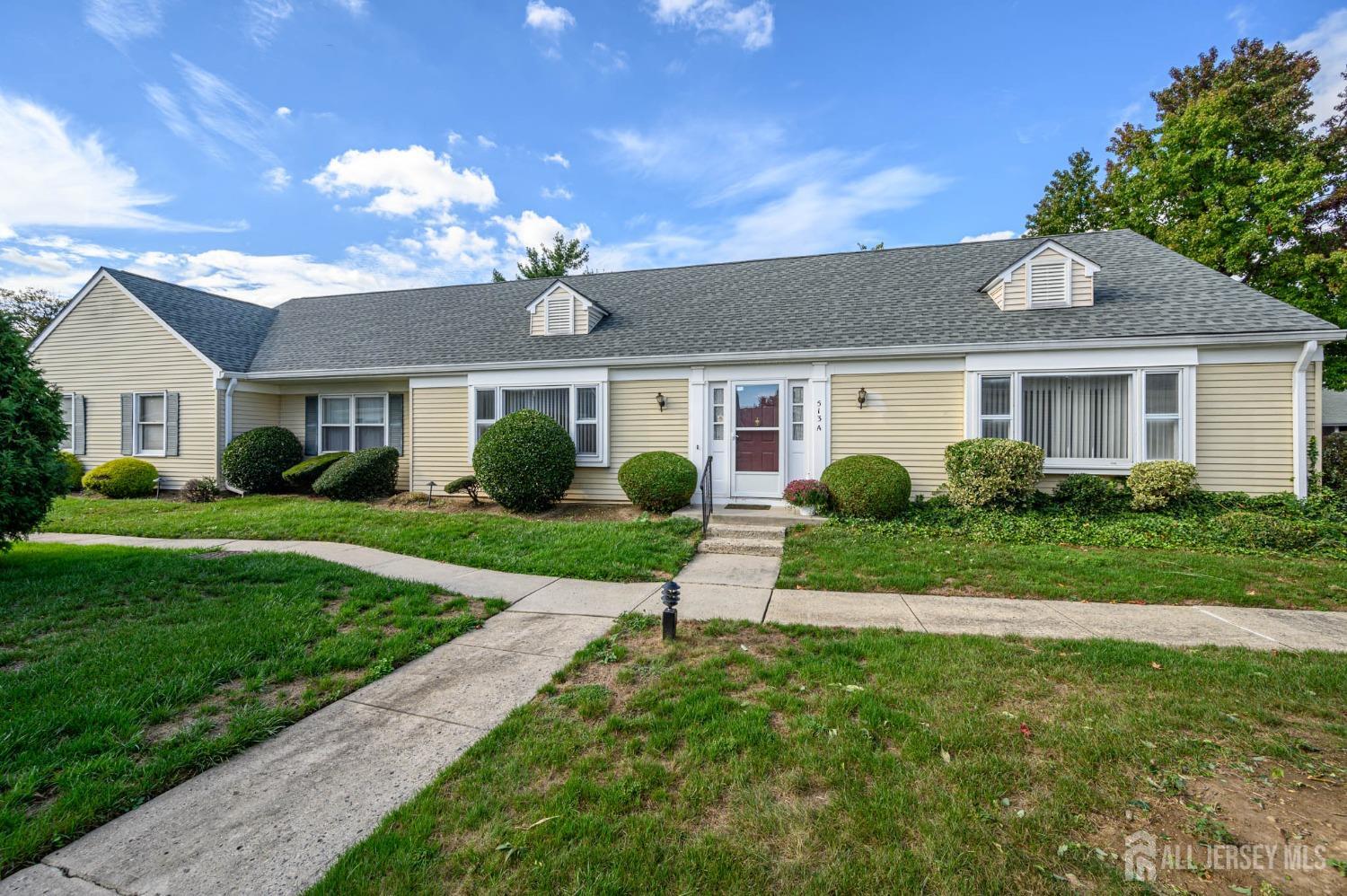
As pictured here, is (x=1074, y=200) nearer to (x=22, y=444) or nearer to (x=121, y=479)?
(x=22, y=444)

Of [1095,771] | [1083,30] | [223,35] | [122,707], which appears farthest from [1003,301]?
[223,35]

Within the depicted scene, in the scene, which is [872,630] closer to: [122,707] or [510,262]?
[122,707]

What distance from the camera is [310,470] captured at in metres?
12.0

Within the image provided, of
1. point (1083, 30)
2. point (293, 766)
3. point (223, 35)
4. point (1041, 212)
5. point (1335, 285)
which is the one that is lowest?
point (293, 766)

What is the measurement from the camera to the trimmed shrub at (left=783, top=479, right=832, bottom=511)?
894 centimetres

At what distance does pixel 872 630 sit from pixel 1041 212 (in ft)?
80.0

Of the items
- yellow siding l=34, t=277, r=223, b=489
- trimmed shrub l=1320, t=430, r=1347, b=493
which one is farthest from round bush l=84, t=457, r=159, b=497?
trimmed shrub l=1320, t=430, r=1347, b=493

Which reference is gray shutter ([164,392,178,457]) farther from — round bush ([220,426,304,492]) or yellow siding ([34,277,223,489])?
round bush ([220,426,304,492])

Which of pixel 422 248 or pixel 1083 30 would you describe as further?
pixel 422 248

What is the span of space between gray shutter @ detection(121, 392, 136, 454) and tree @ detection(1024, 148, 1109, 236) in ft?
101

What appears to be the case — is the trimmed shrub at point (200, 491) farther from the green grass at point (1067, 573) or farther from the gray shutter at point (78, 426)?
the green grass at point (1067, 573)

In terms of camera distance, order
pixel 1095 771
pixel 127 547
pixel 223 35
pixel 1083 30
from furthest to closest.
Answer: pixel 1083 30
pixel 223 35
pixel 127 547
pixel 1095 771

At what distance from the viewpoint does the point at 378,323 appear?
46.6 ft

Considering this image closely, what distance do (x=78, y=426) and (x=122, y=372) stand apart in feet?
6.20
